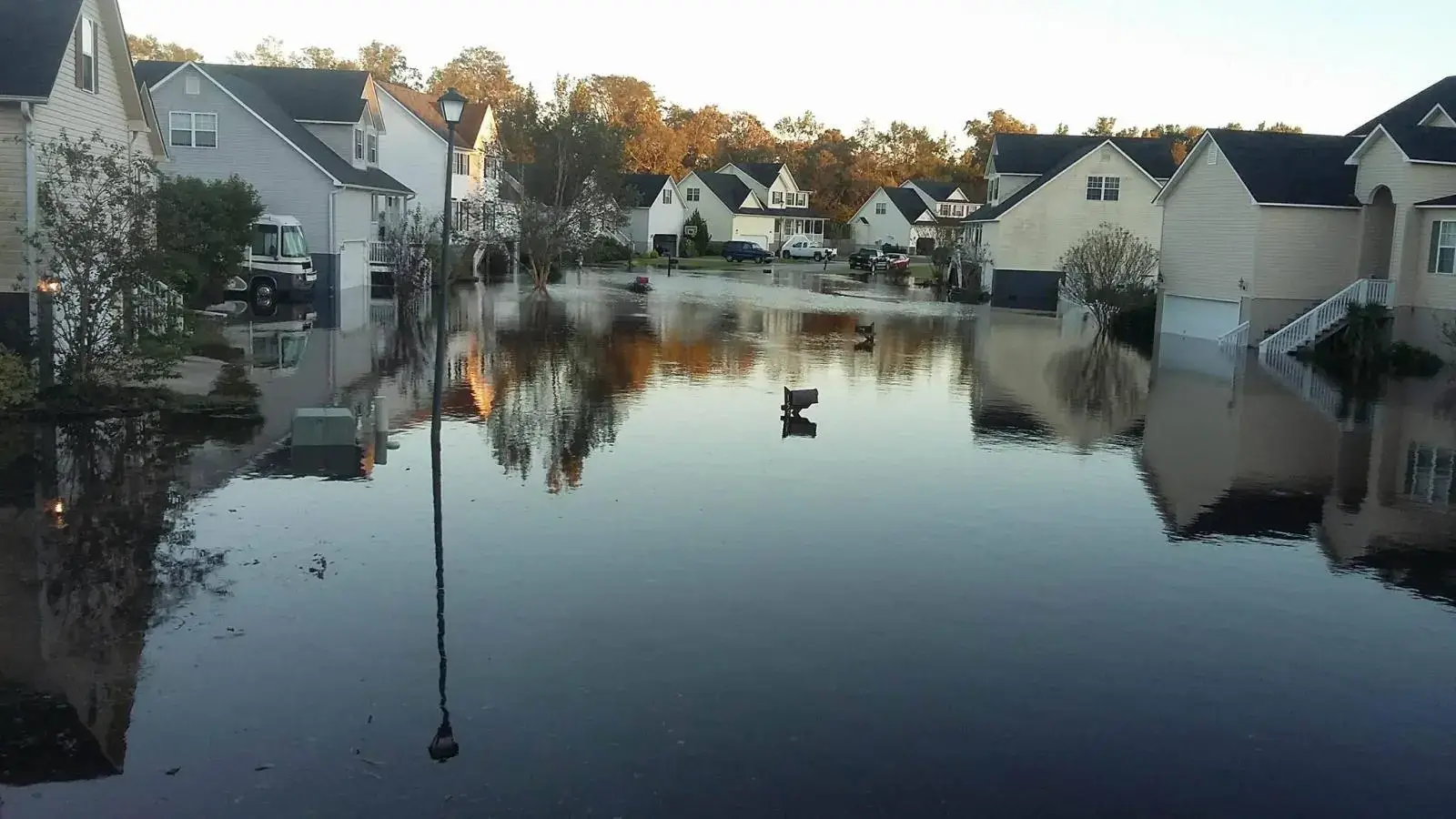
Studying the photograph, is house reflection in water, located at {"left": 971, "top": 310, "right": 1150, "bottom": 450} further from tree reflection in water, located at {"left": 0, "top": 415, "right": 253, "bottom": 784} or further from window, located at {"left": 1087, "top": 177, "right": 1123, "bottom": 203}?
window, located at {"left": 1087, "top": 177, "right": 1123, "bottom": 203}

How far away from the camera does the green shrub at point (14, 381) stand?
1789cm

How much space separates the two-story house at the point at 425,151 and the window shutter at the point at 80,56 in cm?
3581

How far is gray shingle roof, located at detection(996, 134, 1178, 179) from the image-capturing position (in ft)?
196

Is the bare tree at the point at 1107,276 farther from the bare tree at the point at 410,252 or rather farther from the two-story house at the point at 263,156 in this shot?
the two-story house at the point at 263,156

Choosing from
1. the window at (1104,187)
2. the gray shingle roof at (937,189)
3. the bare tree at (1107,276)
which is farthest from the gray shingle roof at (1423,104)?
the gray shingle roof at (937,189)

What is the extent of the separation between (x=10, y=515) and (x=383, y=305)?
3027cm

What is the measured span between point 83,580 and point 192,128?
110 feet

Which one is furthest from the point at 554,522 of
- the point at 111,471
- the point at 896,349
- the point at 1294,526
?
the point at 896,349

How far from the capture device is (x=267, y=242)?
37906 mm

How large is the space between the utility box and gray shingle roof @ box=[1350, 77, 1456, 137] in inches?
1201

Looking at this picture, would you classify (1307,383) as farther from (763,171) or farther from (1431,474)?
(763,171)

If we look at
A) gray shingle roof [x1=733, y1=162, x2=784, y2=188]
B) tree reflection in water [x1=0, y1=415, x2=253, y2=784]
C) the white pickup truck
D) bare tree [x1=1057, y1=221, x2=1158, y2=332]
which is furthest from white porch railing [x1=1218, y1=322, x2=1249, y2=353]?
gray shingle roof [x1=733, y1=162, x2=784, y2=188]

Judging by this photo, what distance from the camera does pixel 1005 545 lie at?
13086 millimetres

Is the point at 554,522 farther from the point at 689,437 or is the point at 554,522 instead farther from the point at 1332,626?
the point at 1332,626
